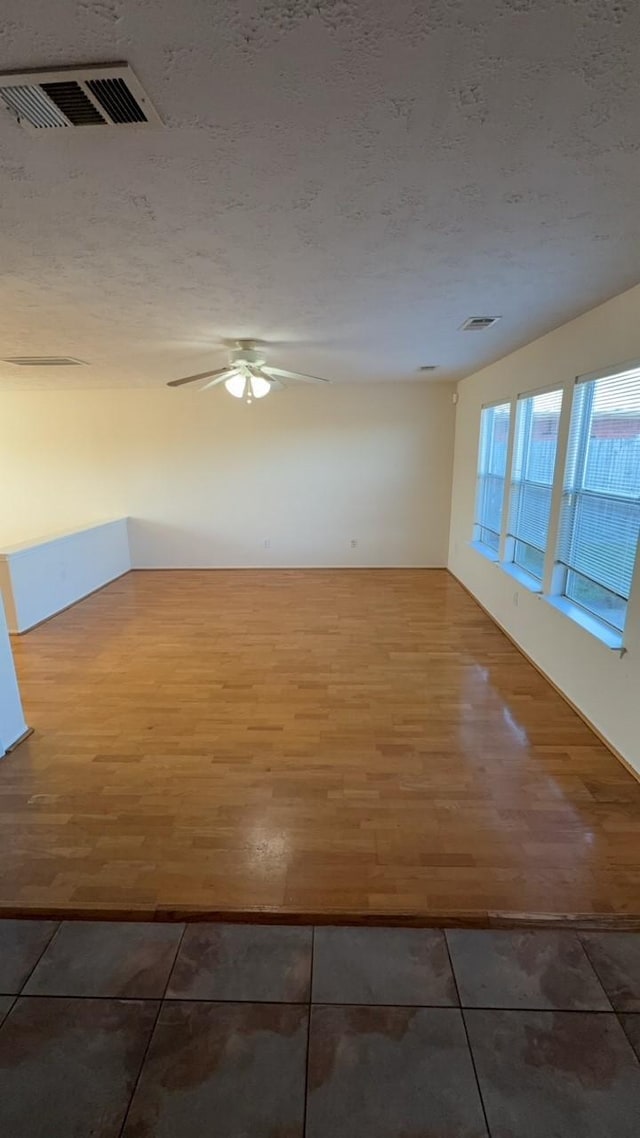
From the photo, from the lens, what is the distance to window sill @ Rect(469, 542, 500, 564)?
4836mm

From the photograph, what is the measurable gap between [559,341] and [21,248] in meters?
3.26

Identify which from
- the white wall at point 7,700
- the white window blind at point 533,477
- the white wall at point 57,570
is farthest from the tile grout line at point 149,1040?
the white window blind at point 533,477

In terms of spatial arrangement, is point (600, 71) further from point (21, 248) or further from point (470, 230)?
point (21, 248)

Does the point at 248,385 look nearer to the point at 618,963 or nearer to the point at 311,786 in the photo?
the point at 311,786

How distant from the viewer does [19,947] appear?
1660mm

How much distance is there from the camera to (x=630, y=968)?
5.16 feet

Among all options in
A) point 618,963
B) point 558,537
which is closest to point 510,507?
point 558,537

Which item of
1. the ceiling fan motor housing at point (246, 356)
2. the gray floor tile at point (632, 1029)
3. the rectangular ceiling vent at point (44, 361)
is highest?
the rectangular ceiling vent at point (44, 361)

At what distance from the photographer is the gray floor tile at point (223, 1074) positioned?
1205 mm

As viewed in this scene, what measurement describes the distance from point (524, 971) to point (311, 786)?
44.9 inches

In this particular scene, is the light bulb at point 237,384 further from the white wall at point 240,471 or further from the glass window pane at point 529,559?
the glass window pane at point 529,559

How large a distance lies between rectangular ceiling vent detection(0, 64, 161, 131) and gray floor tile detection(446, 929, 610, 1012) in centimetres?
263

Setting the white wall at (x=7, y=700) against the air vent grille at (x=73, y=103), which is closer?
the air vent grille at (x=73, y=103)

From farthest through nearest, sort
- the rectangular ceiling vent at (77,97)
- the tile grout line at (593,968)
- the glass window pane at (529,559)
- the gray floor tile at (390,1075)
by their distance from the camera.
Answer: the glass window pane at (529,559), the tile grout line at (593,968), the gray floor tile at (390,1075), the rectangular ceiling vent at (77,97)
